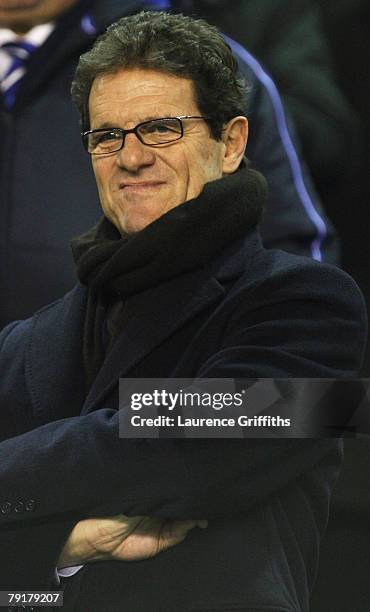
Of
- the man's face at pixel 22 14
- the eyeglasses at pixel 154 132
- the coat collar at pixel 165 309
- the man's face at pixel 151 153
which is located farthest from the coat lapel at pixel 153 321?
the man's face at pixel 22 14

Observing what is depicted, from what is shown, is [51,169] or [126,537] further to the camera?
[51,169]

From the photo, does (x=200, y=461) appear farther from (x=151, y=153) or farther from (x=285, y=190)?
(x=285, y=190)

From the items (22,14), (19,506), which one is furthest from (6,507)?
(22,14)

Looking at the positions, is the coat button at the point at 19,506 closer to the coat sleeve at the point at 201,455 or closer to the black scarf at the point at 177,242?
the coat sleeve at the point at 201,455

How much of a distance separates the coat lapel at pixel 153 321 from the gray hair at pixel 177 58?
0.86 feet

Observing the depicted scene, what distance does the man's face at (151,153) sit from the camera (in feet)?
5.45

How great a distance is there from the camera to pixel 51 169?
2.02m

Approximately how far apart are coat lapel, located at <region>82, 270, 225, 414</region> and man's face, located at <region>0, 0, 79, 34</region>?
64 centimetres

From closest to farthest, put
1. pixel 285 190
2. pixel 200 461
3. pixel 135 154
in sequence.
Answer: pixel 200 461, pixel 135 154, pixel 285 190

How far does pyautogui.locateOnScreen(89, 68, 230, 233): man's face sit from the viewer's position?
5.45 ft

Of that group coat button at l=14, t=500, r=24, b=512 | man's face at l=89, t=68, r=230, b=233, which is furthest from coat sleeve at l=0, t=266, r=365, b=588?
man's face at l=89, t=68, r=230, b=233

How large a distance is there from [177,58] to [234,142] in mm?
182

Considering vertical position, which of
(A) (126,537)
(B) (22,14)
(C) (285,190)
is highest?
(B) (22,14)

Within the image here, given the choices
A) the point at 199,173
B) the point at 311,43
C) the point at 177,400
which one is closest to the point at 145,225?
the point at 199,173
